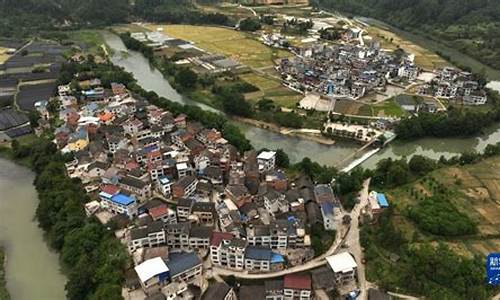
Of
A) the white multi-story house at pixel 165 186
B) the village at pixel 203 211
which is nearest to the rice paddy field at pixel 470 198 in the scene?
the village at pixel 203 211

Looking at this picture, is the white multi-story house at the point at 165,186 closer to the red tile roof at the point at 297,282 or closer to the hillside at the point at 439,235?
the red tile roof at the point at 297,282

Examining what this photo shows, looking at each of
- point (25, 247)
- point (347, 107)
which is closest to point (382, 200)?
point (347, 107)

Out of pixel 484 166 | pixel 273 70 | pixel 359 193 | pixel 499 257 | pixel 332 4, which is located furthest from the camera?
pixel 332 4

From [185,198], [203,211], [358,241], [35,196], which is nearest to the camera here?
[358,241]

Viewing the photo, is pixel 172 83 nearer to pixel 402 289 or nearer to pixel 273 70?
pixel 273 70

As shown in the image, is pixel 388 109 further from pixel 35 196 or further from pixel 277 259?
pixel 35 196

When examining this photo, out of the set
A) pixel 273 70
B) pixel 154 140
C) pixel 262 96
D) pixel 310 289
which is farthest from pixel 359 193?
pixel 273 70

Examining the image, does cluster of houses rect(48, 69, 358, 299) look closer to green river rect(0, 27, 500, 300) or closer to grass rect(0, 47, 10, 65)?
green river rect(0, 27, 500, 300)
